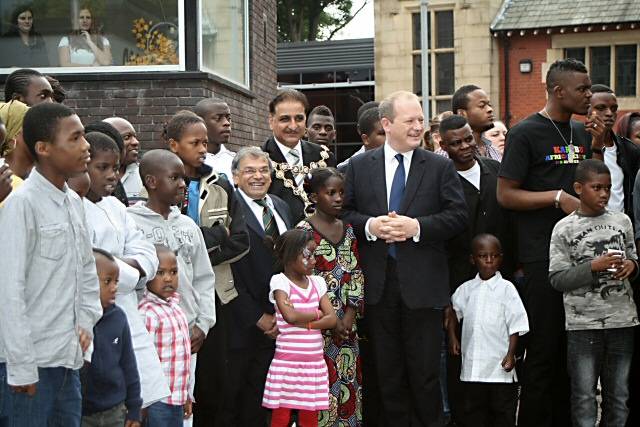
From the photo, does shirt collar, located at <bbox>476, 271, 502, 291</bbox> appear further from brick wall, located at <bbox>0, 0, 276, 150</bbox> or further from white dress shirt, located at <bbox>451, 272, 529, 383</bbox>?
brick wall, located at <bbox>0, 0, 276, 150</bbox>

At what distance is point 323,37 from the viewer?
5144 cm

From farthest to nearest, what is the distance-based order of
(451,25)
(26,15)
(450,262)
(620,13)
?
(451,25) < (620,13) < (26,15) < (450,262)

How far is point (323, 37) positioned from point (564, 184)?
150 feet

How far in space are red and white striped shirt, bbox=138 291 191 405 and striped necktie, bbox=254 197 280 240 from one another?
4.70 ft

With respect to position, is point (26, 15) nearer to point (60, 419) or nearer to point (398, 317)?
point (398, 317)

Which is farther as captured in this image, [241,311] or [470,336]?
[470,336]

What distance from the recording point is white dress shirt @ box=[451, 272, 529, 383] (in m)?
6.75

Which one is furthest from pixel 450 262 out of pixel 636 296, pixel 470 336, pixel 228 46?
pixel 228 46

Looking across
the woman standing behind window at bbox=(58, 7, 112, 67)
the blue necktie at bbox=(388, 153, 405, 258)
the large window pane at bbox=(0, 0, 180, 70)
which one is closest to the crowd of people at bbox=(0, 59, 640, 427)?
the blue necktie at bbox=(388, 153, 405, 258)

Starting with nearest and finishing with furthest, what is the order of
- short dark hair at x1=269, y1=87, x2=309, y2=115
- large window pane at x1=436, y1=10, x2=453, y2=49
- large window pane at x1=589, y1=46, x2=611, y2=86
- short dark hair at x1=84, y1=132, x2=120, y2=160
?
short dark hair at x1=84, y1=132, x2=120, y2=160 → short dark hair at x1=269, y1=87, x2=309, y2=115 → large window pane at x1=589, y1=46, x2=611, y2=86 → large window pane at x1=436, y1=10, x2=453, y2=49

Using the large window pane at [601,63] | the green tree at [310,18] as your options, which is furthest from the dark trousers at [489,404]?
the green tree at [310,18]

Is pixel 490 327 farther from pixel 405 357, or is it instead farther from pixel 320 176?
pixel 320 176

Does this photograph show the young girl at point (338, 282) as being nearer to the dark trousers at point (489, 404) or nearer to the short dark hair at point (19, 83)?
the dark trousers at point (489, 404)

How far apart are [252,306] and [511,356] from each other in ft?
6.34
